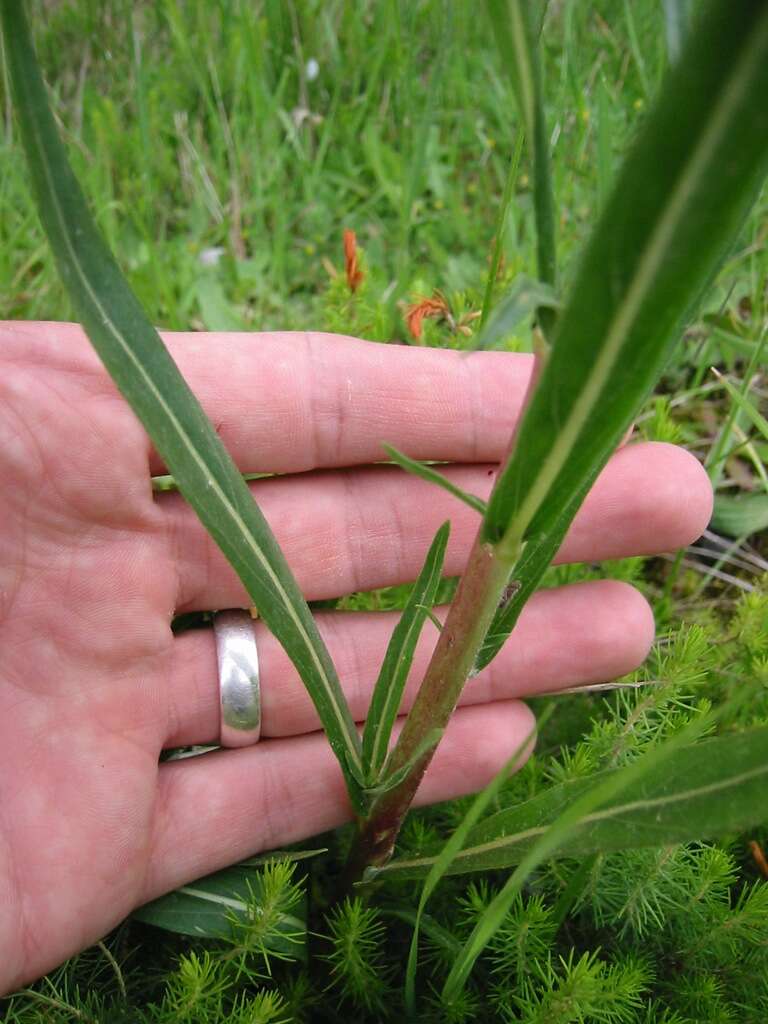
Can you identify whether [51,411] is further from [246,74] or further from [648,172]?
[246,74]

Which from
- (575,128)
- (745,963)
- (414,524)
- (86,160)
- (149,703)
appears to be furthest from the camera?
(575,128)

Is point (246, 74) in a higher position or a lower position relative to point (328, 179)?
higher

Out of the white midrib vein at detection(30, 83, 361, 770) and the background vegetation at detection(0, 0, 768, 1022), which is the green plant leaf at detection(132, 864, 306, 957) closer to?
the background vegetation at detection(0, 0, 768, 1022)

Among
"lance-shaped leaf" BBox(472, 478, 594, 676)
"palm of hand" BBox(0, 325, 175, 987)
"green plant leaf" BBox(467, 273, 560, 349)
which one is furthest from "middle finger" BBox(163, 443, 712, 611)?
"green plant leaf" BBox(467, 273, 560, 349)

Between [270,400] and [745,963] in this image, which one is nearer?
[745,963]

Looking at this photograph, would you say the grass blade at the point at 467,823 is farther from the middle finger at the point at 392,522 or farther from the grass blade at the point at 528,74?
the middle finger at the point at 392,522

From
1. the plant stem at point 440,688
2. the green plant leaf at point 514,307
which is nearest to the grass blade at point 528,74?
the green plant leaf at point 514,307

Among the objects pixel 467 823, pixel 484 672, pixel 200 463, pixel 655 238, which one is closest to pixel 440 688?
pixel 467 823

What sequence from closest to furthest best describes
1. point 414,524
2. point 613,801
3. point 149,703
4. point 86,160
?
point 613,801 < point 149,703 < point 414,524 < point 86,160

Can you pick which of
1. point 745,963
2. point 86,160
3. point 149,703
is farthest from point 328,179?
point 745,963
